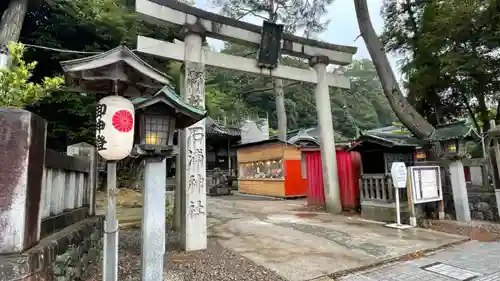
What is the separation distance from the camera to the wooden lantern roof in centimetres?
300

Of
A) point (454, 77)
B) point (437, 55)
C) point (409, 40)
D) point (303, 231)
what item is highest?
point (409, 40)

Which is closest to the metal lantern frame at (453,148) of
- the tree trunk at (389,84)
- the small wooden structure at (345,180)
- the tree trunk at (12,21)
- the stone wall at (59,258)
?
the tree trunk at (389,84)

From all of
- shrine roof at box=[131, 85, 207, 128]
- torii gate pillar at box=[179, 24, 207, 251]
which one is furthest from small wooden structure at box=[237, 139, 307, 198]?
shrine roof at box=[131, 85, 207, 128]

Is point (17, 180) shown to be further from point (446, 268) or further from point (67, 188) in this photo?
point (446, 268)

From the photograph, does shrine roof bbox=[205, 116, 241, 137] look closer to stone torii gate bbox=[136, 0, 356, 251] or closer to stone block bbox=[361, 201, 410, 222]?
stone torii gate bbox=[136, 0, 356, 251]

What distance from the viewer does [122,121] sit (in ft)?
10.6

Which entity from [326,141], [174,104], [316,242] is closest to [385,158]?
[326,141]

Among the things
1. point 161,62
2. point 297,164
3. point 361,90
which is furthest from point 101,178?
point 361,90

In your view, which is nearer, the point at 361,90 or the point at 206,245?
the point at 206,245

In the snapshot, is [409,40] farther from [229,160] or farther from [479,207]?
[229,160]

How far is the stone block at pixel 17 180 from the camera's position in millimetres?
2416

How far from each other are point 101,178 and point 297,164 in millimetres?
10148

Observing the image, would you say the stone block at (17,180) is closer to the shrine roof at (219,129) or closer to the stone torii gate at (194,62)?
the stone torii gate at (194,62)

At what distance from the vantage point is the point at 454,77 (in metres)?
9.30
